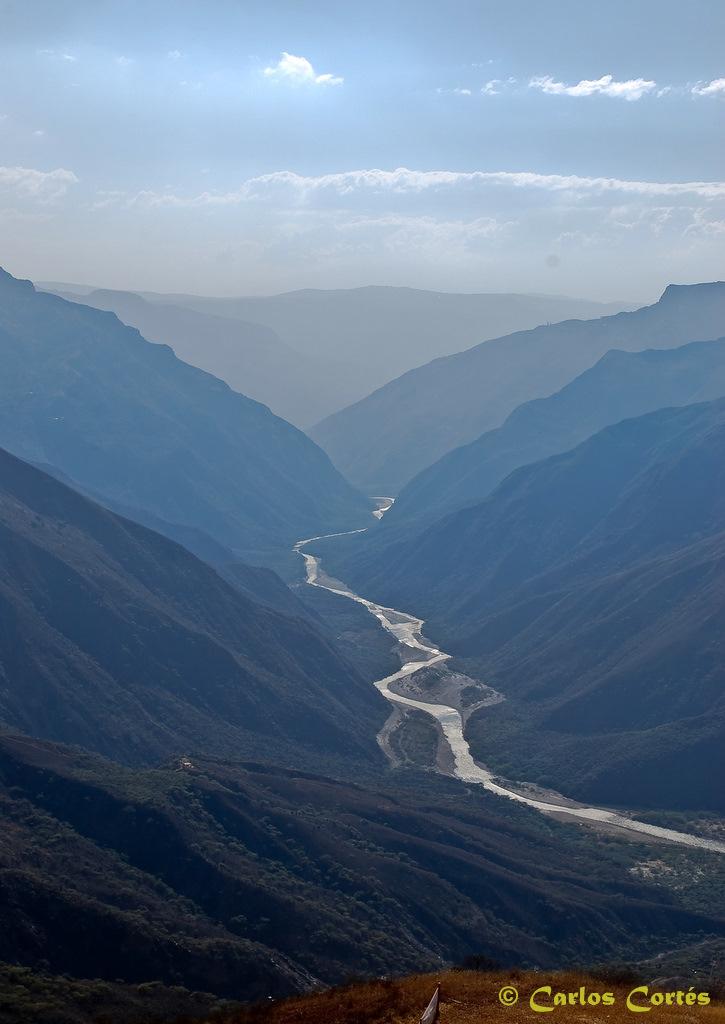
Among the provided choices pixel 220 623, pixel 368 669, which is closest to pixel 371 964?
pixel 220 623

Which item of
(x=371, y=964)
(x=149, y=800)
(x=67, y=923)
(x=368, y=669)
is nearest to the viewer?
(x=67, y=923)

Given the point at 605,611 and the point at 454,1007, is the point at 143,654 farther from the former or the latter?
the point at 454,1007

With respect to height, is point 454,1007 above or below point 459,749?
above

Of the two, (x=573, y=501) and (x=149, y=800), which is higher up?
(x=573, y=501)

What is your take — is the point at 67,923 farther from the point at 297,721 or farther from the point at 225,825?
the point at 297,721

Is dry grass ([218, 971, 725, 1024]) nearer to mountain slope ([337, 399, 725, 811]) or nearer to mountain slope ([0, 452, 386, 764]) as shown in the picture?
mountain slope ([0, 452, 386, 764])

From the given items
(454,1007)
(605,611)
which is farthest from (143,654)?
(454,1007)
